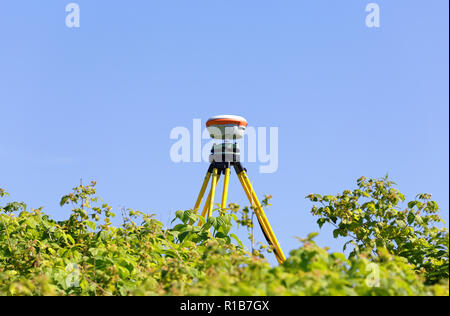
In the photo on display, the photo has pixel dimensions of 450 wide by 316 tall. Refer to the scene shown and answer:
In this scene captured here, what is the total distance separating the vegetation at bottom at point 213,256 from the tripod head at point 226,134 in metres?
2.66

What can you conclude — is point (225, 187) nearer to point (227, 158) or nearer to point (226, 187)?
point (226, 187)

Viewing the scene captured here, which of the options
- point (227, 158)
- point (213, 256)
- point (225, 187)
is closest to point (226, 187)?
point (225, 187)

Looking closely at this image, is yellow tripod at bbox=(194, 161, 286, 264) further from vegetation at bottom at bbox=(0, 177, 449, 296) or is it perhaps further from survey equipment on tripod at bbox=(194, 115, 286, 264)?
vegetation at bottom at bbox=(0, 177, 449, 296)

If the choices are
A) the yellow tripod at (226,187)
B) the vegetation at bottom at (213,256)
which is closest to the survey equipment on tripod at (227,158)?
the yellow tripod at (226,187)

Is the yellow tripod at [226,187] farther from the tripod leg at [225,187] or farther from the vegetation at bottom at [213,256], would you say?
the vegetation at bottom at [213,256]

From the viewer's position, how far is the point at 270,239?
31.8 feet

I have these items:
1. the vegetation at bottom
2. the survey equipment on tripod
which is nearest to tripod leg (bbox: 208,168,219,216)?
the survey equipment on tripod

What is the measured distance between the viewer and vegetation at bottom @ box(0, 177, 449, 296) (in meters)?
3.48

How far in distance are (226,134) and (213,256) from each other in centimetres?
550

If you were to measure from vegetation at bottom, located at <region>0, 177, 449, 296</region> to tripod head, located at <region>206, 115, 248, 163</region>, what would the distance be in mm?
2656
